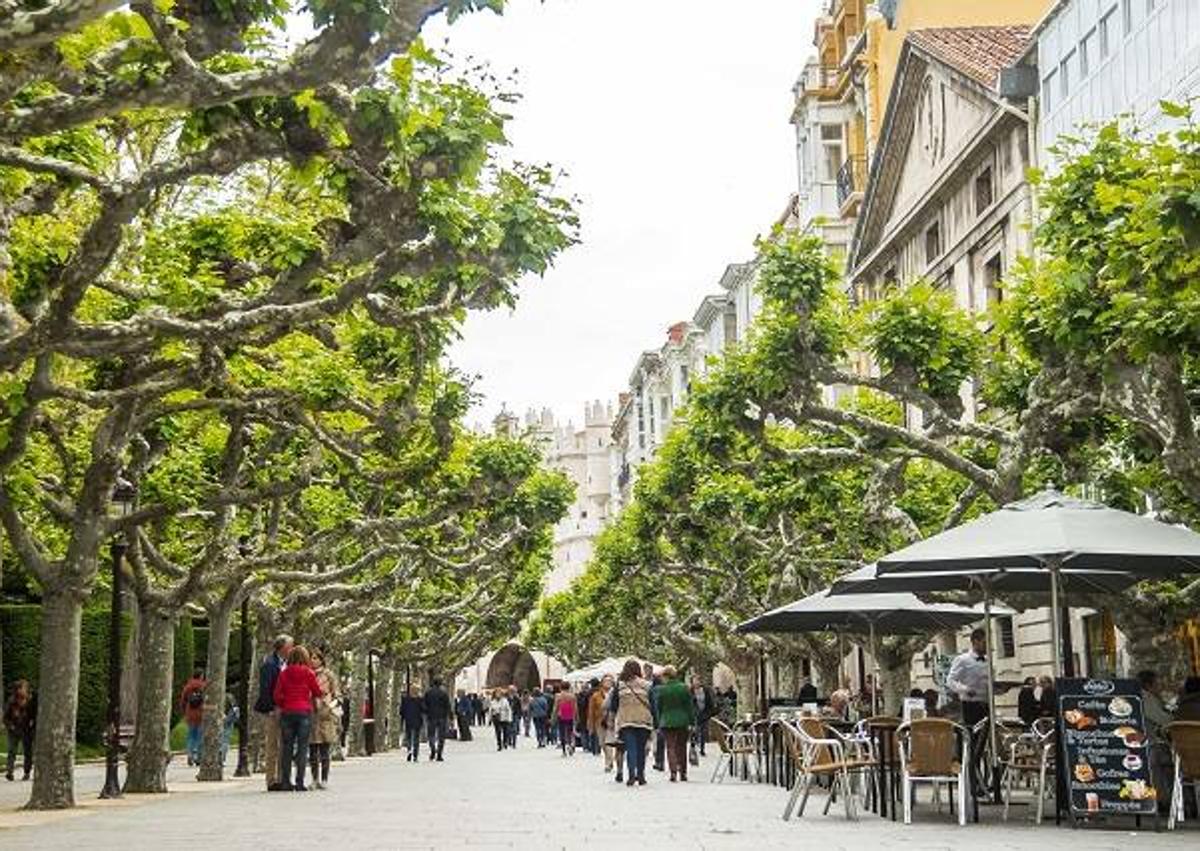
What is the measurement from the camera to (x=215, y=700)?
28562 millimetres

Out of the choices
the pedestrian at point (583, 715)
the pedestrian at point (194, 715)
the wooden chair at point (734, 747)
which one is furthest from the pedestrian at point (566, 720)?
the wooden chair at point (734, 747)

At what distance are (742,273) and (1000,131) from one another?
1731 inches

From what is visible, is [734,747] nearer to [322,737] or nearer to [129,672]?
[322,737]

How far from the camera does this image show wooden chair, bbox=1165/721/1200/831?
51.4ft

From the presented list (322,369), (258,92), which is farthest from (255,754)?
(258,92)

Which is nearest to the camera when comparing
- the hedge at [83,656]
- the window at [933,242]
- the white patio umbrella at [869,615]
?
the white patio umbrella at [869,615]

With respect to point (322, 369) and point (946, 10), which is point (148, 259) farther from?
point (946, 10)

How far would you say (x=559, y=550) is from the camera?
151 metres

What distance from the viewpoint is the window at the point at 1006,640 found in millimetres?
40531

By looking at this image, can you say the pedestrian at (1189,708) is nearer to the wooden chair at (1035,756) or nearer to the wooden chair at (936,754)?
the wooden chair at (1035,756)

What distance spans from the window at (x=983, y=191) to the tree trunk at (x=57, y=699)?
86.4 feet

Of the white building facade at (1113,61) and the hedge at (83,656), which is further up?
the white building facade at (1113,61)

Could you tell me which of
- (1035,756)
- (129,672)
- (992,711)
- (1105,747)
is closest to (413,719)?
(129,672)

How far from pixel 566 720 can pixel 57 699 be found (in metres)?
29.1
